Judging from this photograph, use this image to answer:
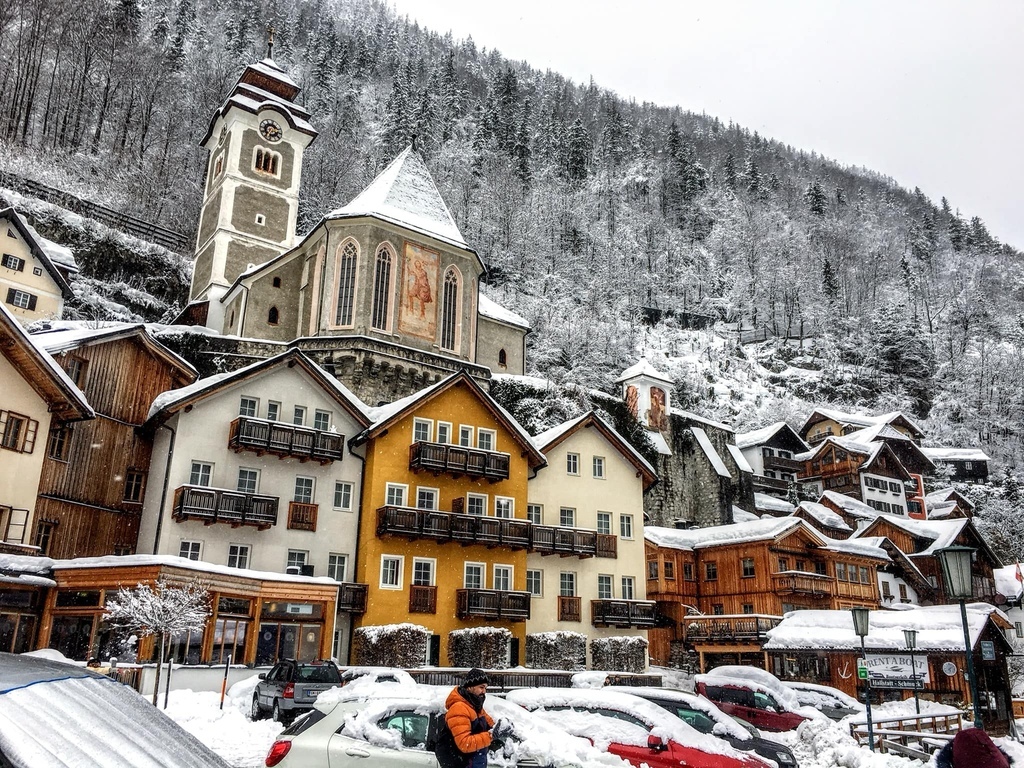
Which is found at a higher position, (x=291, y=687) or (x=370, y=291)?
(x=370, y=291)

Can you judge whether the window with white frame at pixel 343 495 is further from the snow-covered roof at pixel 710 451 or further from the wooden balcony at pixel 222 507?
the snow-covered roof at pixel 710 451

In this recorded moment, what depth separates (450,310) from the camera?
51.9 m

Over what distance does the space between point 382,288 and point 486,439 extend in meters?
14.7

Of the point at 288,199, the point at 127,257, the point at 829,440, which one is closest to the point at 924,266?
the point at 829,440

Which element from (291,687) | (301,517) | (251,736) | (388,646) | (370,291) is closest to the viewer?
(251,736)

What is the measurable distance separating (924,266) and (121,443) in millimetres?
133191

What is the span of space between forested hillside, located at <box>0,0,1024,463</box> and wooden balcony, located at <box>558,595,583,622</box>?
36.1 metres

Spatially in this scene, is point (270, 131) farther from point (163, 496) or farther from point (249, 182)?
point (163, 496)

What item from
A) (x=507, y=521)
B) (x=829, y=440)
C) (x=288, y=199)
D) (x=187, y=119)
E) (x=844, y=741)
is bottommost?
(x=844, y=741)

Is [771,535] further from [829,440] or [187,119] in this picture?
[187,119]

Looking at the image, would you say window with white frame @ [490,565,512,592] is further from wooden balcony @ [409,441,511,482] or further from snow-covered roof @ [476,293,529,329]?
snow-covered roof @ [476,293,529,329]

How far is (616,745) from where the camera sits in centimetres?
1358

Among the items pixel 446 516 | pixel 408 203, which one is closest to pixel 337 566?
pixel 446 516

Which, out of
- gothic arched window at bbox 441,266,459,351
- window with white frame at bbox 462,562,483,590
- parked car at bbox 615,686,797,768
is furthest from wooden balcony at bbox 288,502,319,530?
parked car at bbox 615,686,797,768
